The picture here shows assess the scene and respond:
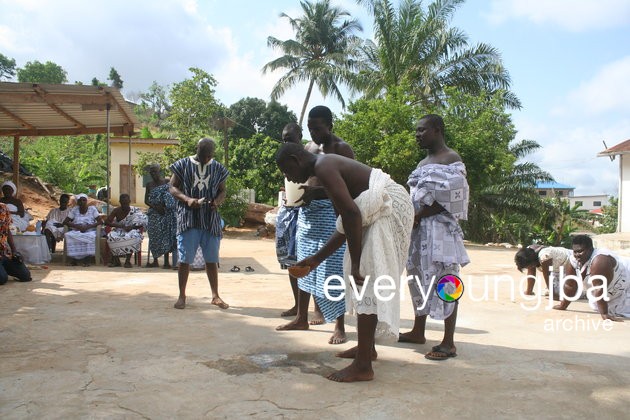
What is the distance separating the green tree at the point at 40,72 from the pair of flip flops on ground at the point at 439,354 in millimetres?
58718

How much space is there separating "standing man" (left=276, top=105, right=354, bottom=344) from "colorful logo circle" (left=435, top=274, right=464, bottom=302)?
2.31 feet

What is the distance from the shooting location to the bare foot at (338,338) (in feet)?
12.5

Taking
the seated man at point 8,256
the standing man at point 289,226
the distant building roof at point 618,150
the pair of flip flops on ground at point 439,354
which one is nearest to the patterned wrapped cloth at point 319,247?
the standing man at point 289,226

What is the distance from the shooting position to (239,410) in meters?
2.52

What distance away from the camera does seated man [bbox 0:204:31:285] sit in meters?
6.47

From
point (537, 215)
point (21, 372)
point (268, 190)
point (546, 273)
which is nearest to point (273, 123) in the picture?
point (268, 190)

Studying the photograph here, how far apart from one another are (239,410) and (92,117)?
8.89 meters

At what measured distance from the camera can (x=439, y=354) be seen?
3439 mm

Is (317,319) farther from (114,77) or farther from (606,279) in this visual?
(114,77)

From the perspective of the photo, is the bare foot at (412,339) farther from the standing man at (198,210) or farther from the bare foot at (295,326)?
the standing man at (198,210)

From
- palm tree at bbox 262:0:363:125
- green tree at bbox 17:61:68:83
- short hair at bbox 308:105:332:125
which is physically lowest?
short hair at bbox 308:105:332:125

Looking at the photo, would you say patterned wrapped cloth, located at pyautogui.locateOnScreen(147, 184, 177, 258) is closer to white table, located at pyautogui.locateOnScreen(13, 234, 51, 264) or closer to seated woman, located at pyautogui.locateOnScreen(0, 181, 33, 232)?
white table, located at pyautogui.locateOnScreen(13, 234, 51, 264)

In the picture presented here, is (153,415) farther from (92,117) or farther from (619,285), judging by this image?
(92,117)

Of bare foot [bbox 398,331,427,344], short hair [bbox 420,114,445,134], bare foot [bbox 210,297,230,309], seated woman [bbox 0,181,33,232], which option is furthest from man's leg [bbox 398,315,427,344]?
seated woman [bbox 0,181,33,232]
